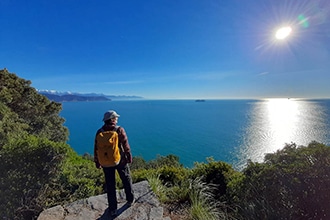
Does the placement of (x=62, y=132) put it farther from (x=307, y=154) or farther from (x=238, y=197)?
(x=307, y=154)

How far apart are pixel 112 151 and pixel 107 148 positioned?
0.09m

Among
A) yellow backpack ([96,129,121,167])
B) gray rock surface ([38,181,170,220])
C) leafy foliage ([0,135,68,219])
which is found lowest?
gray rock surface ([38,181,170,220])

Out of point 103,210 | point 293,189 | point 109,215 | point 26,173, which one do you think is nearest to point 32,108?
point 26,173

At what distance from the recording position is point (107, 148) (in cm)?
297

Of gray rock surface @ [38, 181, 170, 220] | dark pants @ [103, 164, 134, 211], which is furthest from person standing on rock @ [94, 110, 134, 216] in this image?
gray rock surface @ [38, 181, 170, 220]

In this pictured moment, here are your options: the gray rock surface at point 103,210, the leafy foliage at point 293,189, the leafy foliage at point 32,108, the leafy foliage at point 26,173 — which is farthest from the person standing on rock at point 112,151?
the leafy foliage at point 32,108

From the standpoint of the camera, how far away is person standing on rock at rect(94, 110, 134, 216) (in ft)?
9.73

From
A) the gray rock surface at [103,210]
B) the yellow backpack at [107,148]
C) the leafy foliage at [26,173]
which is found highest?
the yellow backpack at [107,148]

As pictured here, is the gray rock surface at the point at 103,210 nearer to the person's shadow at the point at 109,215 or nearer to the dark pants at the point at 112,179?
the person's shadow at the point at 109,215

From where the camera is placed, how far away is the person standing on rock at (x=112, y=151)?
2.97m

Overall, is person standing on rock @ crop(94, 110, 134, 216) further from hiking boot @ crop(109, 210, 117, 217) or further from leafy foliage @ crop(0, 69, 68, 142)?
leafy foliage @ crop(0, 69, 68, 142)

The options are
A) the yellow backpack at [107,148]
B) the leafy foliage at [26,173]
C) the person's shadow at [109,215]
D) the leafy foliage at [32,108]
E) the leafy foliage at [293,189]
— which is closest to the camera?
the leafy foliage at [293,189]

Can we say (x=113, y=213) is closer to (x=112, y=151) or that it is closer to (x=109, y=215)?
(x=109, y=215)

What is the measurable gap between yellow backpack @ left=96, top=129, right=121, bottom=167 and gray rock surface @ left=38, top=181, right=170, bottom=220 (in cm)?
93
